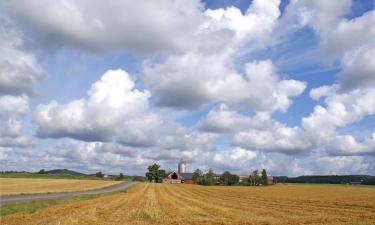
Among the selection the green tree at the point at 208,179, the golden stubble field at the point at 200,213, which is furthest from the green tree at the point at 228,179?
the golden stubble field at the point at 200,213

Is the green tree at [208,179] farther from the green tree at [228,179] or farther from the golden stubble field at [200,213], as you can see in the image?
the golden stubble field at [200,213]

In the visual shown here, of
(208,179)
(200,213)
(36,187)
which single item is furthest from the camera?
(208,179)

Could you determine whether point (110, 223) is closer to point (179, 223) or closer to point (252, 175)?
point (179, 223)

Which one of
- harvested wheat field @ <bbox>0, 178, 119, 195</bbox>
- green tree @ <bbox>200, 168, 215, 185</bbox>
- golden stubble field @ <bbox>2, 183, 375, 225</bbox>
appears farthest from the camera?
green tree @ <bbox>200, 168, 215, 185</bbox>

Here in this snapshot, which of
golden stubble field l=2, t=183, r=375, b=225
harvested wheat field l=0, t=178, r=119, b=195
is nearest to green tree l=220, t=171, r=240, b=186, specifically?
harvested wheat field l=0, t=178, r=119, b=195

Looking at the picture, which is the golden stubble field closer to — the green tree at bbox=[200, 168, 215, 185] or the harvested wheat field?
the harvested wheat field

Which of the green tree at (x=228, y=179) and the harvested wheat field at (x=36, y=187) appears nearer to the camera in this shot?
the harvested wheat field at (x=36, y=187)

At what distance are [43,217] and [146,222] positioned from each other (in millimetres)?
7306

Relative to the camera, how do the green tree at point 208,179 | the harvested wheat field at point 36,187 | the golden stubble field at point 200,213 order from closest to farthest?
the golden stubble field at point 200,213, the harvested wheat field at point 36,187, the green tree at point 208,179

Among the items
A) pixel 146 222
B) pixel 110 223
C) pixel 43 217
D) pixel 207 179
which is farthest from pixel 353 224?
pixel 207 179

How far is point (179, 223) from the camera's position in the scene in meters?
24.1

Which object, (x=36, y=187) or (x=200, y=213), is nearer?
(x=200, y=213)

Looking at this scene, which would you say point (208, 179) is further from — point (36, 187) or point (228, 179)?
point (36, 187)

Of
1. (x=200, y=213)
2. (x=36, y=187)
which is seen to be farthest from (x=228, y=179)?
(x=200, y=213)
